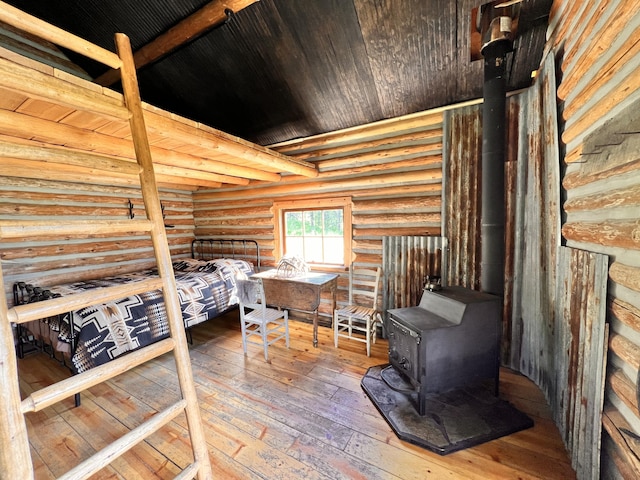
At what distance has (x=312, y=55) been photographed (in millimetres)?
2752

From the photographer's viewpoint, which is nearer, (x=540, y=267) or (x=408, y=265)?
(x=540, y=267)

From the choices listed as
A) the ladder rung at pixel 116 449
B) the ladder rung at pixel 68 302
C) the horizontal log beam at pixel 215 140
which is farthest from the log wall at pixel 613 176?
the horizontal log beam at pixel 215 140

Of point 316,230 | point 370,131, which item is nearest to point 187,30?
point 370,131

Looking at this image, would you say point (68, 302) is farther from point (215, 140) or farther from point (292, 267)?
point (292, 267)

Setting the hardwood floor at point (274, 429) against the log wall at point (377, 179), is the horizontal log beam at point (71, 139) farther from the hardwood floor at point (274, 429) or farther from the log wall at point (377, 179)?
the hardwood floor at point (274, 429)

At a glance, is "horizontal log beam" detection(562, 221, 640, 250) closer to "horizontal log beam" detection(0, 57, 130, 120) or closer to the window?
the window

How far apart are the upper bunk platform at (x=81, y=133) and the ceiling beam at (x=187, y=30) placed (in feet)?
3.89

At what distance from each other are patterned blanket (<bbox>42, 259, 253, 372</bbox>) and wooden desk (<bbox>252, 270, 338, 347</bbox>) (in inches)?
32.7

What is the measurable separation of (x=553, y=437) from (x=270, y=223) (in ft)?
13.9

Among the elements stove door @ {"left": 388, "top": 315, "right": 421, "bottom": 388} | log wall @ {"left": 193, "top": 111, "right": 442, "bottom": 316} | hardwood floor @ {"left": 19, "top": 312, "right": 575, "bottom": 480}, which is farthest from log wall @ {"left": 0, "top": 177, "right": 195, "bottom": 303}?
stove door @ {"left": 388, "top": 315, "right": 421, "bottom": 388}

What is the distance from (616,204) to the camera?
4.28 feet

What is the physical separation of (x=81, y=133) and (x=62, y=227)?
1.56 m

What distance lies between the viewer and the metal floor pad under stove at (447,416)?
190 centimetres

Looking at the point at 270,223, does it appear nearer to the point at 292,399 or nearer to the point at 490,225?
the point at 292,399
